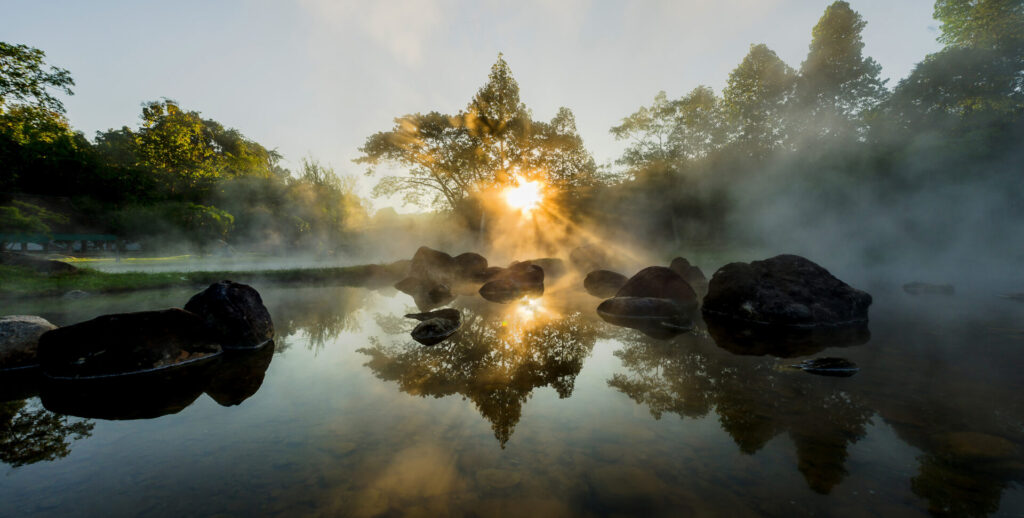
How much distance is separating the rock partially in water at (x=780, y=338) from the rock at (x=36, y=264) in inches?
887

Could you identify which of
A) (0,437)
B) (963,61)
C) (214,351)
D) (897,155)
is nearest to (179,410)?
(0,437)

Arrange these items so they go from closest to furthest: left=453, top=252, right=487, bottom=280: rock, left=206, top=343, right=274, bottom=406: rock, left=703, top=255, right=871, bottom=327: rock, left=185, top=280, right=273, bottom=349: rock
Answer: left=206, top=343, right=274, bottom=406: rock → left=185, top=280, right=273, bottom=349: rock → left=703, top=255, right=871, bottom=327: rock → left=453, top=252, right=487, bottom=280: rock

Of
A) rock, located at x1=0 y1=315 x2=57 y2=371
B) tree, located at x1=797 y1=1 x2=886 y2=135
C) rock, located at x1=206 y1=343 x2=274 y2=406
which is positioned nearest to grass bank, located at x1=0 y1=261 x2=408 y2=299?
rock, located at x1=0 y1=315 x2=57 y2=371

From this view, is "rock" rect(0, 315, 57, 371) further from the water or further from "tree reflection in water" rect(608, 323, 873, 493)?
"tree reflection in water" rect(608, 323, 873, 493)

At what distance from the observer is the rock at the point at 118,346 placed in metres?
4.90

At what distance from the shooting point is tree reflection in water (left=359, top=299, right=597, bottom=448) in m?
4.44

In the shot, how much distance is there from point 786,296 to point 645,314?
3.56 meters

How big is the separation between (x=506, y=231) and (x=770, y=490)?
30.2 metres

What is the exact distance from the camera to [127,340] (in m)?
5.14

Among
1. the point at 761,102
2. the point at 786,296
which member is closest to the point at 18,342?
the point at 786,296

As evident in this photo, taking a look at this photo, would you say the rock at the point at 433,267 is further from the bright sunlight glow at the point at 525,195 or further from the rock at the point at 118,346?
the bright sunlight glow at the point at 525,195

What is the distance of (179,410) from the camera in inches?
155

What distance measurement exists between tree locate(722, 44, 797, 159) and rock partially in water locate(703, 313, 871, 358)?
93.9ft

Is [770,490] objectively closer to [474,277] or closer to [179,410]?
[179,410]
